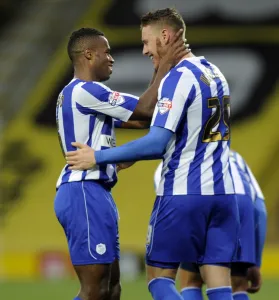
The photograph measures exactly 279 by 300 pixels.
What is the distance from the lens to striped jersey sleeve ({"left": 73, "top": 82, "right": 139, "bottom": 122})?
509 centimetres

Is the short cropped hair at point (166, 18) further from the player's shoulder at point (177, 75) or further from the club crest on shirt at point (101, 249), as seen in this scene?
the club crest on shirt at point (101, 249)

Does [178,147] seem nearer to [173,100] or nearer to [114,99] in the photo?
[173,100]

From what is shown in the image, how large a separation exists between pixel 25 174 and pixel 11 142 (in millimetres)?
551

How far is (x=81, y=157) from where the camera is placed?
4992 millimetres

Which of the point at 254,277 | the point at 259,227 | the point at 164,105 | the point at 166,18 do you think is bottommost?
the point at 254,277

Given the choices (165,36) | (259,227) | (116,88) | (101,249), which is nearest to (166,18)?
(165,36)

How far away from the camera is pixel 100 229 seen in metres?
5.09

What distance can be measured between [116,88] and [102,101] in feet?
31.6

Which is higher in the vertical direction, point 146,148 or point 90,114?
point 90,114

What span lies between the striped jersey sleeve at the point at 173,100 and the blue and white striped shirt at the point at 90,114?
31cm

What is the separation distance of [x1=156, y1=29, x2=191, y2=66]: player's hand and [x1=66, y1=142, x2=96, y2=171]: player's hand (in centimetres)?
61

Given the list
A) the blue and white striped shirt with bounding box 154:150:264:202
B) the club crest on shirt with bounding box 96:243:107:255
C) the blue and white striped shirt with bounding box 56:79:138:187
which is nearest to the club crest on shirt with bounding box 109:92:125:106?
the blue and white striped shirt with bounding box 56:79:138:187

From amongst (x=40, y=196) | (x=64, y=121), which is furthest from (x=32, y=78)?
(x=64, y=121)

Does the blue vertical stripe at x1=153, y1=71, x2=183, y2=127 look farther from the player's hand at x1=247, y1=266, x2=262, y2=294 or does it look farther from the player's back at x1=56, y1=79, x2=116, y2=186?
the player's hand at x1=247, y1=266, x2=262, y2=294
